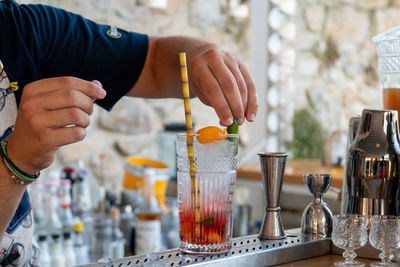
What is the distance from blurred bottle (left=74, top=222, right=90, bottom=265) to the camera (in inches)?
84.9

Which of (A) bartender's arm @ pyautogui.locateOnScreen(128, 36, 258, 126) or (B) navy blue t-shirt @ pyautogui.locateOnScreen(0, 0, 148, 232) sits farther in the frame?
(B) navy blue t-shirt @ pyautogui.locateOnScreen(0, 0, 148, 232)

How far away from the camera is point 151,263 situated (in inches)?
36.5

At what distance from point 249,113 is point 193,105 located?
2.26m

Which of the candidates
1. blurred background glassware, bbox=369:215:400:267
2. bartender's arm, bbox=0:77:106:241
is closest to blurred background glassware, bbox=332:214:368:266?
blurred background glassware, bbox=369:215:400:267

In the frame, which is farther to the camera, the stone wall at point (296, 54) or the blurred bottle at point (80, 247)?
the stone wall at point (296, 54)

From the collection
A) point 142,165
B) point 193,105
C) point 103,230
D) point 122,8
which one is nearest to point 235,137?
point 103,230

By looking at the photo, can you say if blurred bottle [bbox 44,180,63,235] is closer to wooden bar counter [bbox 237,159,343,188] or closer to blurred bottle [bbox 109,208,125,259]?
blurred bottle [bbox 109,208,125,259]

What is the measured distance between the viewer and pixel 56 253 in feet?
6.89

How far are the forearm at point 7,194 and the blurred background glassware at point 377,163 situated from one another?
61cm

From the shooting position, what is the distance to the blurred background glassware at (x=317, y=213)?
3.87 feet

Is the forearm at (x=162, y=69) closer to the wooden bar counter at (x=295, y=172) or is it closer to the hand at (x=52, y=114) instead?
Result: the hand at (x=52, y=114)

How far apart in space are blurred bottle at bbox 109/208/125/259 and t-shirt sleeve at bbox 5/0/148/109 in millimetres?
852

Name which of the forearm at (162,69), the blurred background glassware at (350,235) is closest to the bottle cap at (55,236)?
the forearm at (162,69)

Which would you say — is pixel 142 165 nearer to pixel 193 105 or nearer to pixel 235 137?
pixel 193 105
